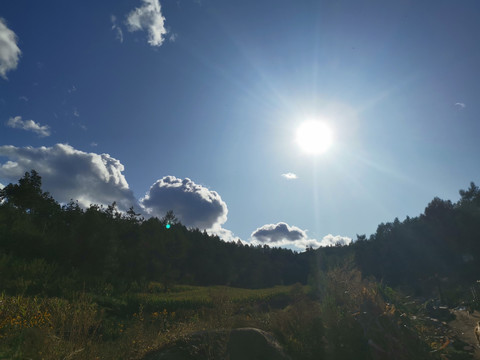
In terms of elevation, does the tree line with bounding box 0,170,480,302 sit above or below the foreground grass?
above

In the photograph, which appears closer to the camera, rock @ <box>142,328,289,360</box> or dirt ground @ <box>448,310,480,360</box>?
rock @ <box>142,328,289,360</box>

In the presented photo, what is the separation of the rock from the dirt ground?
18.3 feet

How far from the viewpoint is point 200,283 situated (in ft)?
165

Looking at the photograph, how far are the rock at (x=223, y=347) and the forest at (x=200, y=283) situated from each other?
719 mm

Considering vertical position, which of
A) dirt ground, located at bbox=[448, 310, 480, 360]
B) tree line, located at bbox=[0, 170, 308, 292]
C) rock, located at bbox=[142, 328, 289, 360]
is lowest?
rock, located at bbox=[142, 328, 289, 360]

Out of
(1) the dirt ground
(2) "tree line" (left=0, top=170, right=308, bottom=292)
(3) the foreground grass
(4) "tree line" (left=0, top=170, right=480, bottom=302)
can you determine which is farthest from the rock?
(4) "tree line" (left=0, top=170, right=480, bottom=302)

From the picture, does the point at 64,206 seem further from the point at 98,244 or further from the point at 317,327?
the point at 317,327

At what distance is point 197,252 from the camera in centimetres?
5316

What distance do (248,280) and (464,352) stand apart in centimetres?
5505

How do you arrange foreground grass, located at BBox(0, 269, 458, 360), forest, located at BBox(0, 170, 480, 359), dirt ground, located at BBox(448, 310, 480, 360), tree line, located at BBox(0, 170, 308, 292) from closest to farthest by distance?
foreground grass, located at BBox(0, 269, 458, 360) < forest, located at BBox(0, 170, 480, 359) < dirt ground, located at BBox(448, 310, 480, 360) < tree line, located at BBox(0, 170, 308, 292)

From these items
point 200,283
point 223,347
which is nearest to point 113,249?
point 200,283

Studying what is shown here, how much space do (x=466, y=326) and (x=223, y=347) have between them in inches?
467

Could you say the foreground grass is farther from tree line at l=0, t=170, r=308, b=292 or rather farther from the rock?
tree line at l=0, t=170, r=308, b=292

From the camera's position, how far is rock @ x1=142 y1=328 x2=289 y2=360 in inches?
179
